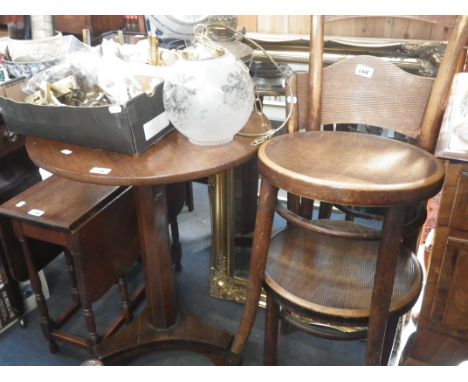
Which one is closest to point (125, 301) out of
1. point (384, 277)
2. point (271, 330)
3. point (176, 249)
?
point (176, 249)

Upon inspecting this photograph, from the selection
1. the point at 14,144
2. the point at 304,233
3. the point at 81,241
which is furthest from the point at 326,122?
the point at 14,144

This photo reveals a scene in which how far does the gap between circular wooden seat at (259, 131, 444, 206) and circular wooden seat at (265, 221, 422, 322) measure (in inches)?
7.7

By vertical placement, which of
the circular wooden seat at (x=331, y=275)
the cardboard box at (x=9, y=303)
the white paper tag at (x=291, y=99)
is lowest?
the cardboard box at (x=9, y=303)

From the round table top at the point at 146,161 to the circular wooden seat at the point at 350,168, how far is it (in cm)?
12

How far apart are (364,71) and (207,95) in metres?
0.44

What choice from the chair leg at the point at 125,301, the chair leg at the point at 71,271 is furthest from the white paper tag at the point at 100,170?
the chair leg at the point at 125,301

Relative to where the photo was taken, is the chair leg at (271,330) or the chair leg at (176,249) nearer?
the chair leg at (271,330)

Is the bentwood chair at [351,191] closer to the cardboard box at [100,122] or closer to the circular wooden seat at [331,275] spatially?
the circular wooden seat at [331,275]

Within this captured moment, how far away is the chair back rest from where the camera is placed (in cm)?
108

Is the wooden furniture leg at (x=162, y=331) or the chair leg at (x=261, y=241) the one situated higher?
the chair leg at (x=261, y=241)

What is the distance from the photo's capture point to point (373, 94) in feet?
3.90

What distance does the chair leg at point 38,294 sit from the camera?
1416mm

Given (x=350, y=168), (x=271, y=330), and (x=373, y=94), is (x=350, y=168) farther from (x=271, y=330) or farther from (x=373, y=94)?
(x=271, y=330)
